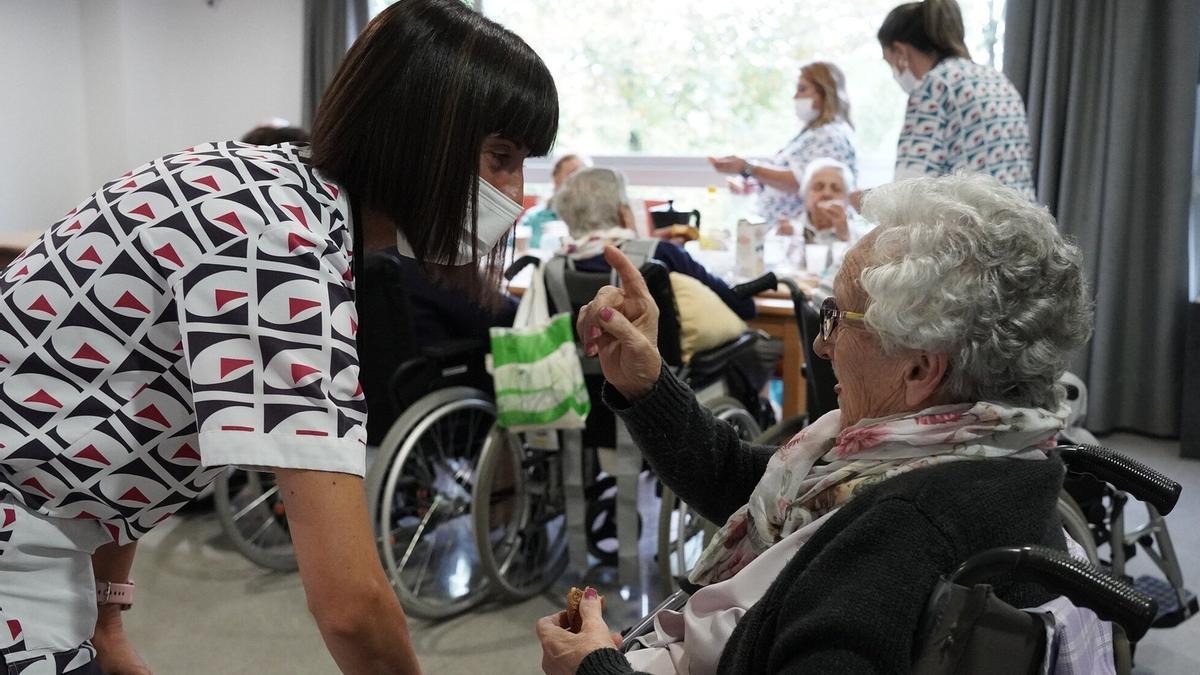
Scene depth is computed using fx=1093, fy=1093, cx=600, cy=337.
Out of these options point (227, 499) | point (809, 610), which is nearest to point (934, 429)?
point (809, 610)

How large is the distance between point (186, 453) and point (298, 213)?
0.24 m

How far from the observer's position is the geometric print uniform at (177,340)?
2.75 ft

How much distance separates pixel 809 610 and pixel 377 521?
1761mm

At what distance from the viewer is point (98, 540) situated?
39.2 inches

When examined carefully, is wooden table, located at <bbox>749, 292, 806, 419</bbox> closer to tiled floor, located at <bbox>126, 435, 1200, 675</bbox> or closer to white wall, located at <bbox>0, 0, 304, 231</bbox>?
tiled floor, located at <bbox>126, 435, 1200, 675</bbox>

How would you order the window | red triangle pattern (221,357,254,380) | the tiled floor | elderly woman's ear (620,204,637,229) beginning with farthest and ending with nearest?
the window, elderly woman's ear (620,204,637,229), the tiled floor, red triangle pattern (221,357,254,380)

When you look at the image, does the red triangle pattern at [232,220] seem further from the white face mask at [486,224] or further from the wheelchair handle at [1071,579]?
the wheelchair handle at [1071,579]

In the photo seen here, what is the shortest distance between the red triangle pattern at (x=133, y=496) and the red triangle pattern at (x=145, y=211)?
242 millimetres

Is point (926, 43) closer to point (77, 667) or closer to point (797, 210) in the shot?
point (797, 210)

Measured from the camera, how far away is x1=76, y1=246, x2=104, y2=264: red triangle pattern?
0.90m

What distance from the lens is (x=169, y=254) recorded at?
0.88 meters

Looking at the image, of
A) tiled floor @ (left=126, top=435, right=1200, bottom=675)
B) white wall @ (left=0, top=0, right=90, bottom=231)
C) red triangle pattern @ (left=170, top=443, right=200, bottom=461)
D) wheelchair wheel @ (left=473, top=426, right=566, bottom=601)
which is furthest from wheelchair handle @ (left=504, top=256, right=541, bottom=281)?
white wall @ (left=0, top=0, right=90, bottom=231)

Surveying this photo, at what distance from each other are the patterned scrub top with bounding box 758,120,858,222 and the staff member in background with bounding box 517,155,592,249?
784mm

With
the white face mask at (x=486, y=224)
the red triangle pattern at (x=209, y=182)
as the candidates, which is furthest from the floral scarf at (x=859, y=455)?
the red triangle pattern at (x=209, y=182)
